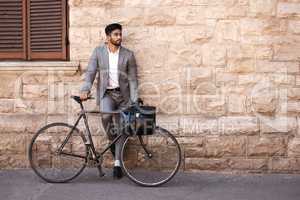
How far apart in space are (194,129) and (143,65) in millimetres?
1084

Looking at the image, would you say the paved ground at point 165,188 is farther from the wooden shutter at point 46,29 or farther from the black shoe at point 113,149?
the wooden shutter at point 46,29

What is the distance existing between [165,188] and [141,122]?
0.84m

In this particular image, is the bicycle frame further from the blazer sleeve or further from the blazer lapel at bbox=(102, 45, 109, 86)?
the blazer lapel at bbox=(102, 45, 109, 86)

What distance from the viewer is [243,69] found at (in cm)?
769

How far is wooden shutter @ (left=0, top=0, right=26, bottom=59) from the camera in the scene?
317 inches

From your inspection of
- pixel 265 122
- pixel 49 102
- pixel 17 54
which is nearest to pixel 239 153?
pixel 265 122

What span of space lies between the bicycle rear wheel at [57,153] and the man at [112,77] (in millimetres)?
445

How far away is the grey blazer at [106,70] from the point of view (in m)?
7.43

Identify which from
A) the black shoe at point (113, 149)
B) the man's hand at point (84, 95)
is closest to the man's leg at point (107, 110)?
the black shoe at point (113, 149)

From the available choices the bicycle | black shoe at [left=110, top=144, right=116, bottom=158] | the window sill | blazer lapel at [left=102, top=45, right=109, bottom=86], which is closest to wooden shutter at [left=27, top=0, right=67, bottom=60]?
the window sill

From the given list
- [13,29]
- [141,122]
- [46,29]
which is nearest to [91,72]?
[141,122]

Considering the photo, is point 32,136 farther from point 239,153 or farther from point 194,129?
point 239,153

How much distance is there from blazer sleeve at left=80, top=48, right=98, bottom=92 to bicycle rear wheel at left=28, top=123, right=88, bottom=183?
0.56 meters

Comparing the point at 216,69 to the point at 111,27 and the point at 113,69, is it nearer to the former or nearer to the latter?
the point at 113,69
